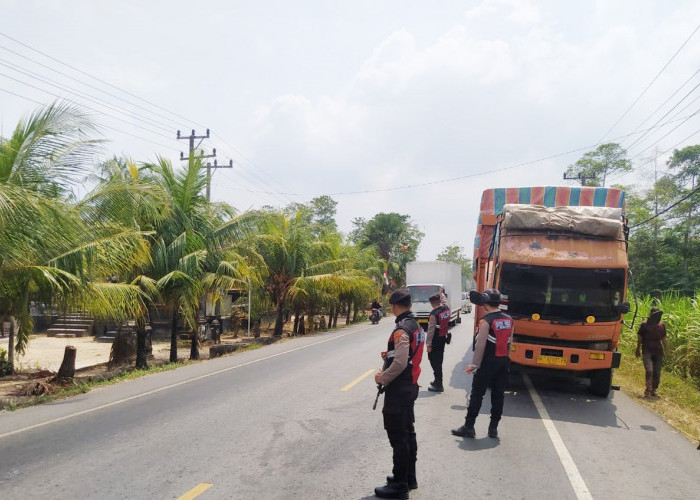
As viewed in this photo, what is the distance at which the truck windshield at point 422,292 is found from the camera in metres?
25.0

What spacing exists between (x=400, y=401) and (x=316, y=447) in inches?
71.8

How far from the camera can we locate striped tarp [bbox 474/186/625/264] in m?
10.6

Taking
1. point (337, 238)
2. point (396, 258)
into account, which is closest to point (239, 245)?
point (337, 238)

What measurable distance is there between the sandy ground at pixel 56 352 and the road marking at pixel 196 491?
445 inches

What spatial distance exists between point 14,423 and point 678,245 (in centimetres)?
3616

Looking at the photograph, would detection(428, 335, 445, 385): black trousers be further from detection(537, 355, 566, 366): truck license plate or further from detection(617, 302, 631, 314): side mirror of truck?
detection(617, 302, 631, 314): side mirror of truck

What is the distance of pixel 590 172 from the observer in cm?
4578

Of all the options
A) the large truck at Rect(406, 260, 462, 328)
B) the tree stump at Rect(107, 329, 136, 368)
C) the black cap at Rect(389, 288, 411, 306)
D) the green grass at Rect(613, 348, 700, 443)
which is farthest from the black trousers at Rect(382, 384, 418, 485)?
the large truck at Rect(406, 260, 462, 328)

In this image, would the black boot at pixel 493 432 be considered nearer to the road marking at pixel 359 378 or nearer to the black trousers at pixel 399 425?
the black trousers at pixel 399 425

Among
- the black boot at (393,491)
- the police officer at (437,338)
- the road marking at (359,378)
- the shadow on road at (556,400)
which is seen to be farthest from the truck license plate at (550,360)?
the black boot at (393,491)

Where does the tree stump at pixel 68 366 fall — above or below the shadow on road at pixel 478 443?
below

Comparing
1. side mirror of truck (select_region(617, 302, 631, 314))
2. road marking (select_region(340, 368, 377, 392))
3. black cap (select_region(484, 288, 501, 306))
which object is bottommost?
road marking (select_region(340, 368, 377, 392))

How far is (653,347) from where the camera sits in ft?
31.1

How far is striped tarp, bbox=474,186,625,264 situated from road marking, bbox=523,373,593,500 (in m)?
4.33
